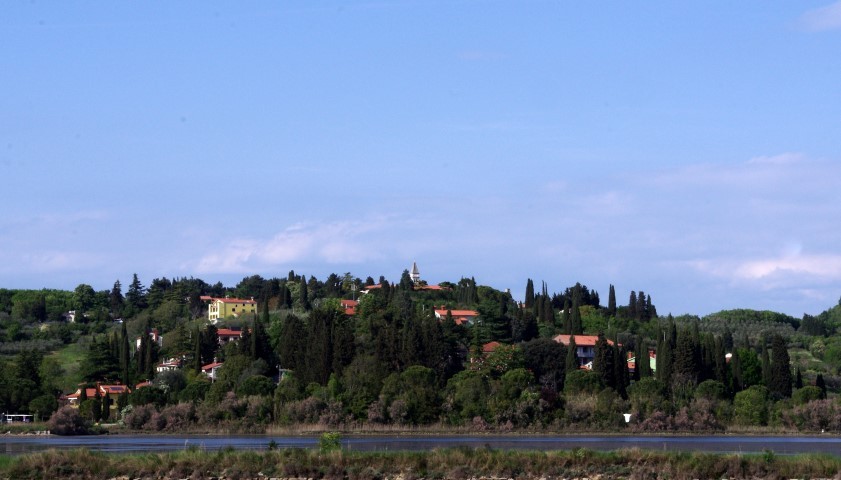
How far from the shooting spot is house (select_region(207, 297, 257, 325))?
6993 inches

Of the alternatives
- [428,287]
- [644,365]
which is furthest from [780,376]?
[428,287]

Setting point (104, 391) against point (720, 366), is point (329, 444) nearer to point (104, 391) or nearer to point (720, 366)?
point (720, 366)

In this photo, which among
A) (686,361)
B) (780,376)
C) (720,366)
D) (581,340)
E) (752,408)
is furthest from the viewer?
(581,340)

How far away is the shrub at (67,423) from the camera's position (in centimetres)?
8356

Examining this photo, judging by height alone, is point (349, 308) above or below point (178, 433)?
above

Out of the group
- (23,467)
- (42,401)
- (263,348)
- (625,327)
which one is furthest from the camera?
(625,327)

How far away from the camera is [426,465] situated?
4278cm

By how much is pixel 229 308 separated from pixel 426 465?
13973cm

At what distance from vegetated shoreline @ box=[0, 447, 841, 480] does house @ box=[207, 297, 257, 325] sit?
433ft

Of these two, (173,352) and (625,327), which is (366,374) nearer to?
(173,352)

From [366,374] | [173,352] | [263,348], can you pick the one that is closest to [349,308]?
[173,352]

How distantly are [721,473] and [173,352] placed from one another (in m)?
95.2

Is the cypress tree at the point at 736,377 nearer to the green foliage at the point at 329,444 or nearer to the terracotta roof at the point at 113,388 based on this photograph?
the terracotta roof at the point at 113,388

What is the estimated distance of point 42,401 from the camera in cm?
9469
